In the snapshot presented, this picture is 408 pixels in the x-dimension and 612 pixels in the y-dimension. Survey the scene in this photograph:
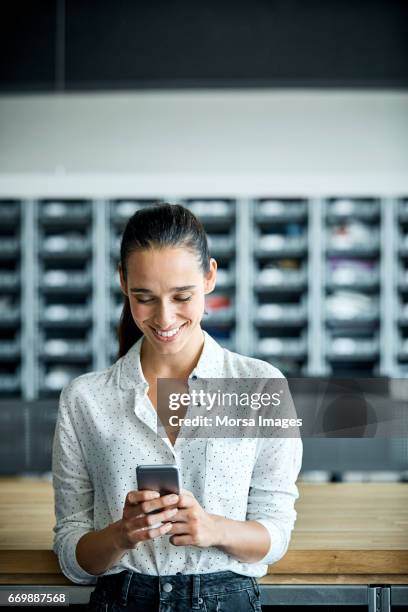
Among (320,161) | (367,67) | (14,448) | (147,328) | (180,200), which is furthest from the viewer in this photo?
(180,200)

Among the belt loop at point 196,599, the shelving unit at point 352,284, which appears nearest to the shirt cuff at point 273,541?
the belt loop at point 196,599

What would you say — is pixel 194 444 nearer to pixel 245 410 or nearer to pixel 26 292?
pixel 245 410

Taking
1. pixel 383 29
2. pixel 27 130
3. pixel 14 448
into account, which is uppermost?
pixel 383 29

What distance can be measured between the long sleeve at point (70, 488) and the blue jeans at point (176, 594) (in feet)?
0.25

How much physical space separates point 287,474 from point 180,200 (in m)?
3.79

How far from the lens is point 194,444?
1261 millimetres

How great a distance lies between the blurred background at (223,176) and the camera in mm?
2951

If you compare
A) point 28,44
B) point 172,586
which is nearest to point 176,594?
point 172,586

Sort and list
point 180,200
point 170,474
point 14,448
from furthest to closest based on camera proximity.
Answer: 1. point 180,200
2. point 14,448
3. point 170,474

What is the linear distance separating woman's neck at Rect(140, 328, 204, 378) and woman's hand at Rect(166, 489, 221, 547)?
25 centimetres

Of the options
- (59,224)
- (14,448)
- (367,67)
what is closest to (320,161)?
(367,67)

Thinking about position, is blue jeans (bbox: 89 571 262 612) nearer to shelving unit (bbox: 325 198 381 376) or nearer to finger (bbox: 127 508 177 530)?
finger (bbox: 127 508 177 530)

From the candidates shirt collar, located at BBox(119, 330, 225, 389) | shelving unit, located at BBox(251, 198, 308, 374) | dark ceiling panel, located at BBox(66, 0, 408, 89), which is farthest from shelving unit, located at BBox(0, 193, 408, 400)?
shirt collar, located at BBox(119, 330, 225, 389)

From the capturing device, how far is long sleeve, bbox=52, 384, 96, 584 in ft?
4.15
